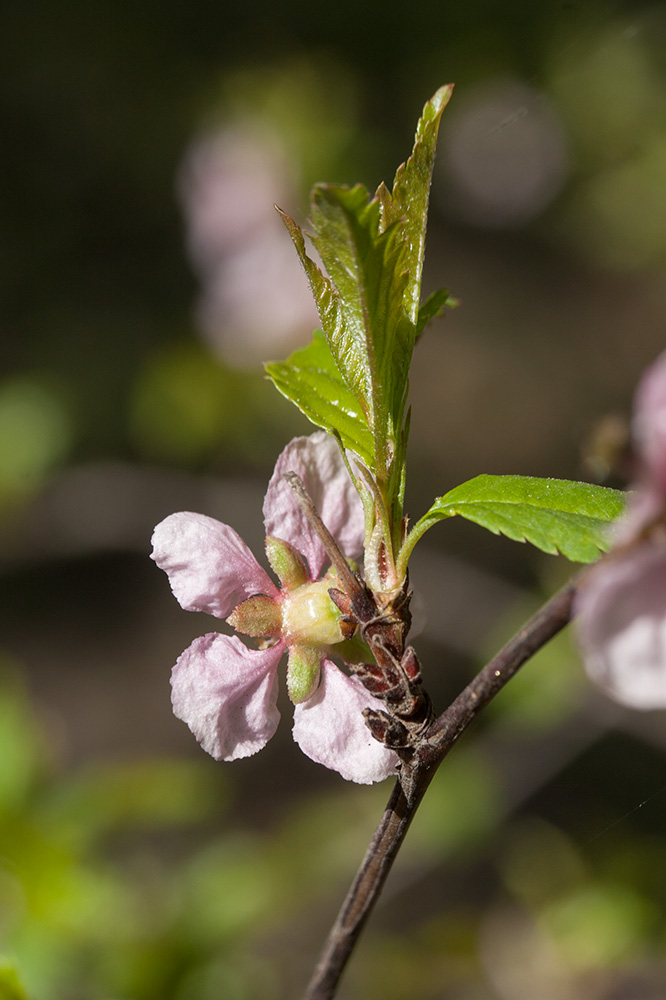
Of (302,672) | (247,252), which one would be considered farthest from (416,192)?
(247,252)

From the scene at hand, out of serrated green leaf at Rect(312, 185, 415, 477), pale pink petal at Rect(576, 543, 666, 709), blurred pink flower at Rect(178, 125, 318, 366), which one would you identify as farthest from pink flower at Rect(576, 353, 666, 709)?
blurred pink flower at Rect(178, 125, 318, 366)

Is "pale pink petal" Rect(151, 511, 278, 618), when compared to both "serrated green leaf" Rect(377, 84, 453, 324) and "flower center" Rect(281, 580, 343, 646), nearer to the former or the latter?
"flower center" Rect(281, 580, 343, 646)

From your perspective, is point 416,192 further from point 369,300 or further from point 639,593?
point 639,593

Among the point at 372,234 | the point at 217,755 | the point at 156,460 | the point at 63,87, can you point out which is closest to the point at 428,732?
the point at 217,755

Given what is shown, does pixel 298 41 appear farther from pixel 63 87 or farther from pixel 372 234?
pixel 372 234

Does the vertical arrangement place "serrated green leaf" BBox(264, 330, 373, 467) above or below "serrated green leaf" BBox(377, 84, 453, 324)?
below

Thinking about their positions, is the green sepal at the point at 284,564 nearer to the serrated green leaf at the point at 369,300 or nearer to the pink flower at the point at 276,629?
the pink flower at the point at 276,629

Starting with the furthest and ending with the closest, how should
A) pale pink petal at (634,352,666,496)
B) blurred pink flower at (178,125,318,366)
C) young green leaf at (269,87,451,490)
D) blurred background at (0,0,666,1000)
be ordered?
blurred pink flower at (178,125,318,366) < blurred background at (0,0,666,1000) < young green leaf at (269,87,451,490) < pale pink petal at (634,352,666,496)

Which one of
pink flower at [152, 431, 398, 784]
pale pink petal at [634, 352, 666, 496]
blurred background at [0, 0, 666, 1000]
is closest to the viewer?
pale pink petal at [634, 352, 666, 496]
